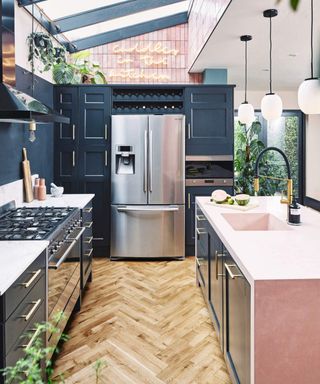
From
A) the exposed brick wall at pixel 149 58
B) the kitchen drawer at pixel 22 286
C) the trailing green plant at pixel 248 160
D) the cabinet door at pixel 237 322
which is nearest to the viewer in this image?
the kitchen drawer at pixel 22 286

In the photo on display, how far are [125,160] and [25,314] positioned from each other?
132 inches

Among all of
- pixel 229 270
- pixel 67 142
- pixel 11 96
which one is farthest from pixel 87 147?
pixel 229 270

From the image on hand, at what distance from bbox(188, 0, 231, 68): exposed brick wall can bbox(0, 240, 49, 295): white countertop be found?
7.27 ft

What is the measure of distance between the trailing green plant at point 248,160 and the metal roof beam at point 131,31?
2444mm

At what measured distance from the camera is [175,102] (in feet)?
17.2

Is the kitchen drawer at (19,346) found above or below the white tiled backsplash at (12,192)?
below

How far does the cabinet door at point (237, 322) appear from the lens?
1.73 metres

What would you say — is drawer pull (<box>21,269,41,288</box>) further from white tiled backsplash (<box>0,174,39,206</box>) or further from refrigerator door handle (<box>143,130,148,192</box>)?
refrigerator door handle (<box>143,130,148,192</box>)

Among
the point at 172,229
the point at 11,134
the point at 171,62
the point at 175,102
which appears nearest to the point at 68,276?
the point at 11,134

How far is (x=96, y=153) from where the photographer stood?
5.09 m

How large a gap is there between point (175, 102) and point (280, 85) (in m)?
2.93

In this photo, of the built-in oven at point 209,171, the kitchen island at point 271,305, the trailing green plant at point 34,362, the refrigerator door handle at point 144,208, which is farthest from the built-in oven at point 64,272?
the built-in oven at point 209,171

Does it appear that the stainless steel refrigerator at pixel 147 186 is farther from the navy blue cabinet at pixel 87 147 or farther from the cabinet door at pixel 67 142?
the cabinet door at pixel 67 142

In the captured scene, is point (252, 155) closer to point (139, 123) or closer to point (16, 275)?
point (139, 123)
